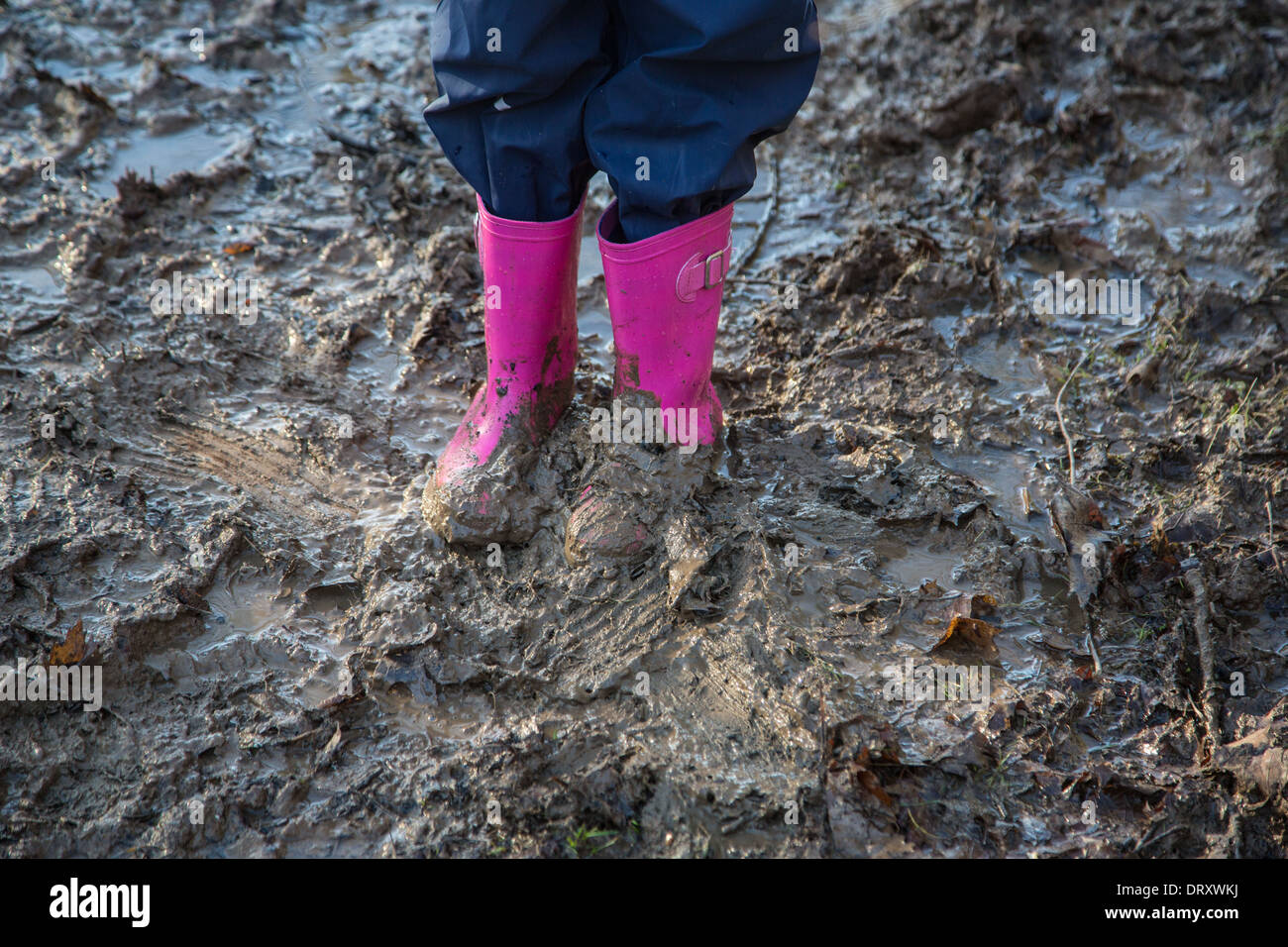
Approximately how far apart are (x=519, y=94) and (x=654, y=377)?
1.96ft

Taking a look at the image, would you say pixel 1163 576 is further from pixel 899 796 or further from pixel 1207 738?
pixel 899 796

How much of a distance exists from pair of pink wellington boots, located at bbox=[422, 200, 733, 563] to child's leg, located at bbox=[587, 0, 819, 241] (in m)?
0.11

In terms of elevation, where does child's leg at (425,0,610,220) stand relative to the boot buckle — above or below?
above

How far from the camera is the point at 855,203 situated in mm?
3062

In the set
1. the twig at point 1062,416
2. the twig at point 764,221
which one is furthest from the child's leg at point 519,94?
the twig at point 1062,416

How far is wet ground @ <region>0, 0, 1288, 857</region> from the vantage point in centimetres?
155

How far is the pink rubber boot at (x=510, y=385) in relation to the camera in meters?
1.83

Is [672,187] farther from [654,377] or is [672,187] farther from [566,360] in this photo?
[566,360]

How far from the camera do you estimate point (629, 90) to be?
62.2 inches

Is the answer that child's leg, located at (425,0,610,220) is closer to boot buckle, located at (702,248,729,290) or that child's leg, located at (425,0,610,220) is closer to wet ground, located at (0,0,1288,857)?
boot buckle, located at (702,248,729,290)

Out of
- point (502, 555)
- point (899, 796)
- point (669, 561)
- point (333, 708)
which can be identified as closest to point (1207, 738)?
point (899, 796)

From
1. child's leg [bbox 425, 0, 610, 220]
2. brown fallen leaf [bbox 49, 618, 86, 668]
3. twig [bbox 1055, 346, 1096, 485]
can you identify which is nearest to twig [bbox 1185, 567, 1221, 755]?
twig [bbox 1055, 346, 1096, 485]

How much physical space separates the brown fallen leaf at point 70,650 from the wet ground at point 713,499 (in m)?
0.06

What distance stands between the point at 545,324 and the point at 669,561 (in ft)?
1.80
